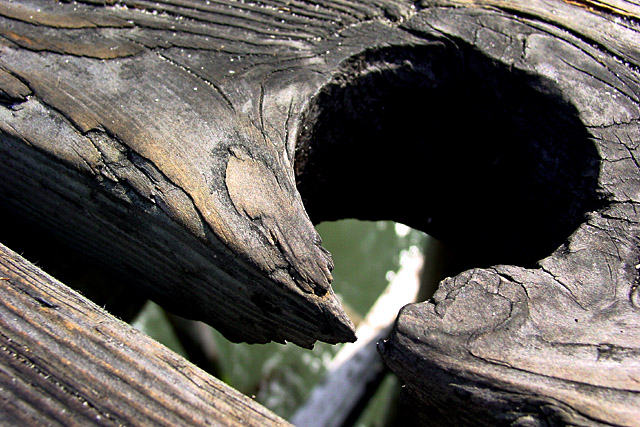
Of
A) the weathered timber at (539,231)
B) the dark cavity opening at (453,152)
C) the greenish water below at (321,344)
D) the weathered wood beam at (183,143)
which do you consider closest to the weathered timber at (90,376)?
the weathered wood beam at (183,143)

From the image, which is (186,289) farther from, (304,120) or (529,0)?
(529,0)

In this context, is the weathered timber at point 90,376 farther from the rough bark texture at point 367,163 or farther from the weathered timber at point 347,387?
the weathered timber at point 347,387

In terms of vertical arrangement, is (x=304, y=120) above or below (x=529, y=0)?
below

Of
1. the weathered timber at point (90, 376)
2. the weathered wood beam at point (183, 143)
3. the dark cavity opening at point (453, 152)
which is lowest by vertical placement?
the weathered timber at point (90, 376)

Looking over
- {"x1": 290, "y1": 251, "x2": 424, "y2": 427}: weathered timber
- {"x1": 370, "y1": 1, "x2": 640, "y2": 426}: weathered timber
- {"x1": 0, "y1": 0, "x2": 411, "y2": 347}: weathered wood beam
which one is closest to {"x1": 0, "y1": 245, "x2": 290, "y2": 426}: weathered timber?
{"x1": 0, "y1": 0, "x2": 411, "y2": 347}: weathered wood beam

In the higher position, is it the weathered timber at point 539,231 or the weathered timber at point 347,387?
the weathered timber at point 539,231

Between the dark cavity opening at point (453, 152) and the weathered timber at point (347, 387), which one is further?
the weathered timber at point (347, 387)

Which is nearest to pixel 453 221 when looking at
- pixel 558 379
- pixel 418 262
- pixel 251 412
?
pixel 558 379
